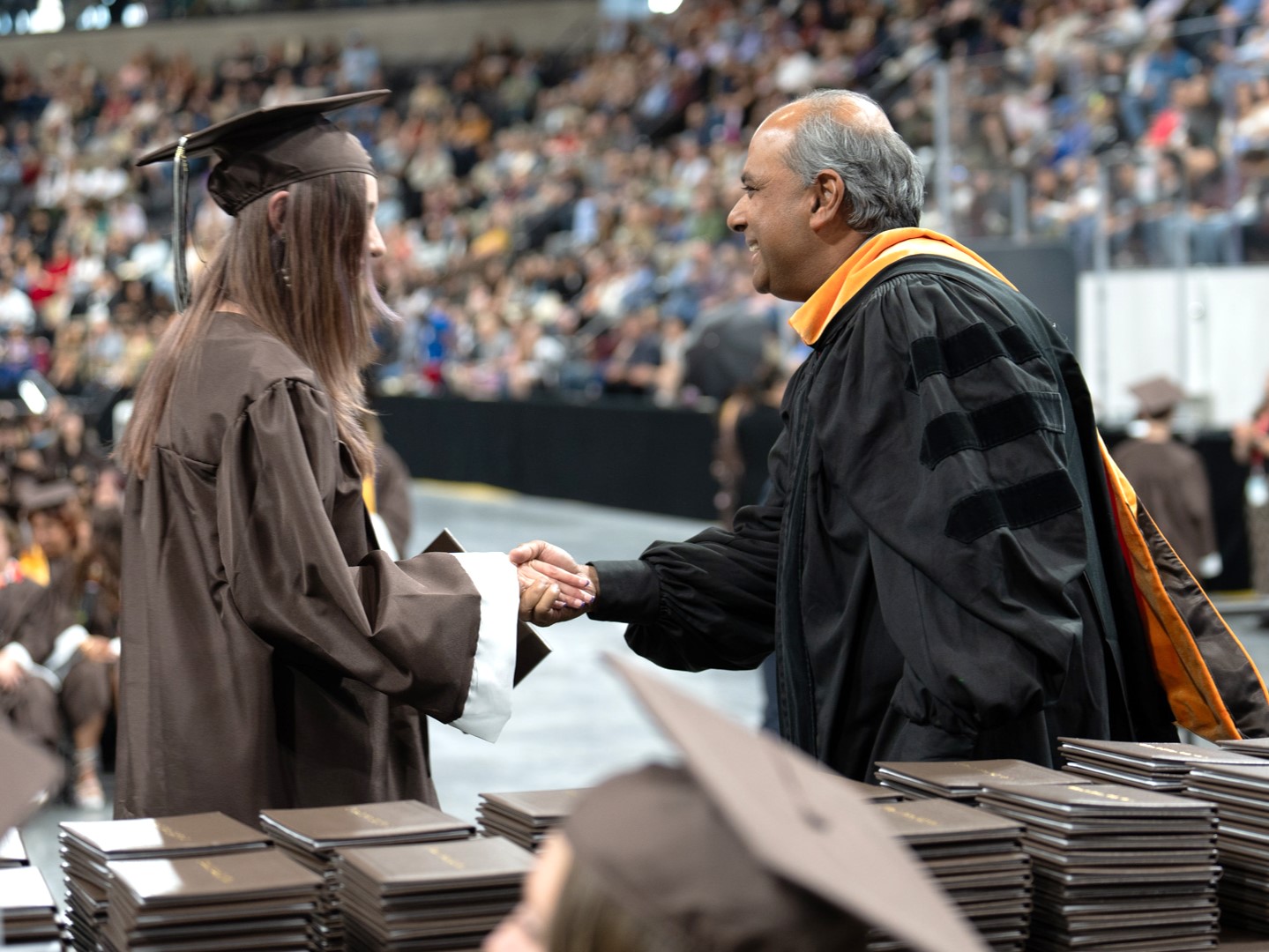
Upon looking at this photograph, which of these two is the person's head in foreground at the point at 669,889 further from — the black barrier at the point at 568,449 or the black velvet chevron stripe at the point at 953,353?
the black barrier at the point at 568,449

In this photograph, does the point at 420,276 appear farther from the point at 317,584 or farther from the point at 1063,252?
the point at 317,584

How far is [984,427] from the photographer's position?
254cm

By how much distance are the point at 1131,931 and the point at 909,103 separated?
1030cm

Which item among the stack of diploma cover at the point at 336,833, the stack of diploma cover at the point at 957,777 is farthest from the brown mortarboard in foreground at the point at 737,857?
the stack of diploma cover at the point at 957,777

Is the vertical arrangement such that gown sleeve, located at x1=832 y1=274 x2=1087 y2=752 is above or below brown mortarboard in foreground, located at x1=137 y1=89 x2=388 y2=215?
below

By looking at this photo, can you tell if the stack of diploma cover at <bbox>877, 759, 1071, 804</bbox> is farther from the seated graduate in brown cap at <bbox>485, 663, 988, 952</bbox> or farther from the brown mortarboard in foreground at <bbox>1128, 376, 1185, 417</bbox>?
the brown mortarboard in foreground at <bbox>1128, 376, 1185, 417</bbox>

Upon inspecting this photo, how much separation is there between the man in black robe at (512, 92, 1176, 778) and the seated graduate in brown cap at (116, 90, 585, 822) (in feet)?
1.80

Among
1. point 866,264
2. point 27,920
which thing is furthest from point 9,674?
point 27,920

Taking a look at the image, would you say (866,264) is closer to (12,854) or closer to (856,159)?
(856,159)

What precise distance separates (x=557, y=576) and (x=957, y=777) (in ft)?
3.62

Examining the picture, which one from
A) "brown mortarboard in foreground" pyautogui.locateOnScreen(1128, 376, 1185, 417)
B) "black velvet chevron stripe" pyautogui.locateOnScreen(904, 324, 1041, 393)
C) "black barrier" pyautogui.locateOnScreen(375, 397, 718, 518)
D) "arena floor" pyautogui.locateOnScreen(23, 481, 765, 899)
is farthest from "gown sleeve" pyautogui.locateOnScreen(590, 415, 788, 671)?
"black barrier" pyautogui.locateOnScreen(375, 397, 718, 518)

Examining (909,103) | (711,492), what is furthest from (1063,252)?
(711,492)

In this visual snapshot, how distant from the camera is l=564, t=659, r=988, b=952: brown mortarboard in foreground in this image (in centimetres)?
110

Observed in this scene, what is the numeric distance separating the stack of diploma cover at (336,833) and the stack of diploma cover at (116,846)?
46mm
